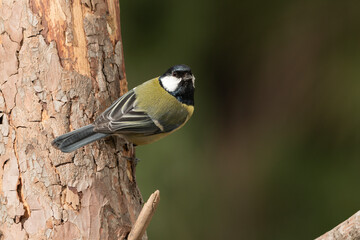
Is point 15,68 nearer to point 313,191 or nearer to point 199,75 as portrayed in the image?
point 199,75

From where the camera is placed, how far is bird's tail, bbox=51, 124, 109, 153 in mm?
1652

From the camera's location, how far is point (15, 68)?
5.82 ft

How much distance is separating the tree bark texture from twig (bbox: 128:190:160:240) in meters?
0.11


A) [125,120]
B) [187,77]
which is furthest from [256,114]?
[125,120]

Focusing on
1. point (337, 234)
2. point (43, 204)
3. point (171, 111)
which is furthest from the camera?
point (171, 111)

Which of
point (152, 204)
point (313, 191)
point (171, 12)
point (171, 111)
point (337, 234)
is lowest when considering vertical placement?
point (313, 191)

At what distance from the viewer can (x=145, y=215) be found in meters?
1.54

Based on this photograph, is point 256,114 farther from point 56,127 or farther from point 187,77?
point 56,127

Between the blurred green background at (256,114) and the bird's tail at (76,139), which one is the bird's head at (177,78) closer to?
the bird's tail at (76,139)

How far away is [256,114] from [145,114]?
1.98 meters

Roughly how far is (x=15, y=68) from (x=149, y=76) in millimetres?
1703

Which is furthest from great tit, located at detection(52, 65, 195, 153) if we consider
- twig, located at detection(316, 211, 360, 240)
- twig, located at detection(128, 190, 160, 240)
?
twig, located at detection(316, 211, 360, 240)

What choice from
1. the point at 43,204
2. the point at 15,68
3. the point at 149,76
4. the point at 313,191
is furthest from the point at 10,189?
the point at 313,191

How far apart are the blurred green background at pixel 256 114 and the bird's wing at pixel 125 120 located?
138 cm
